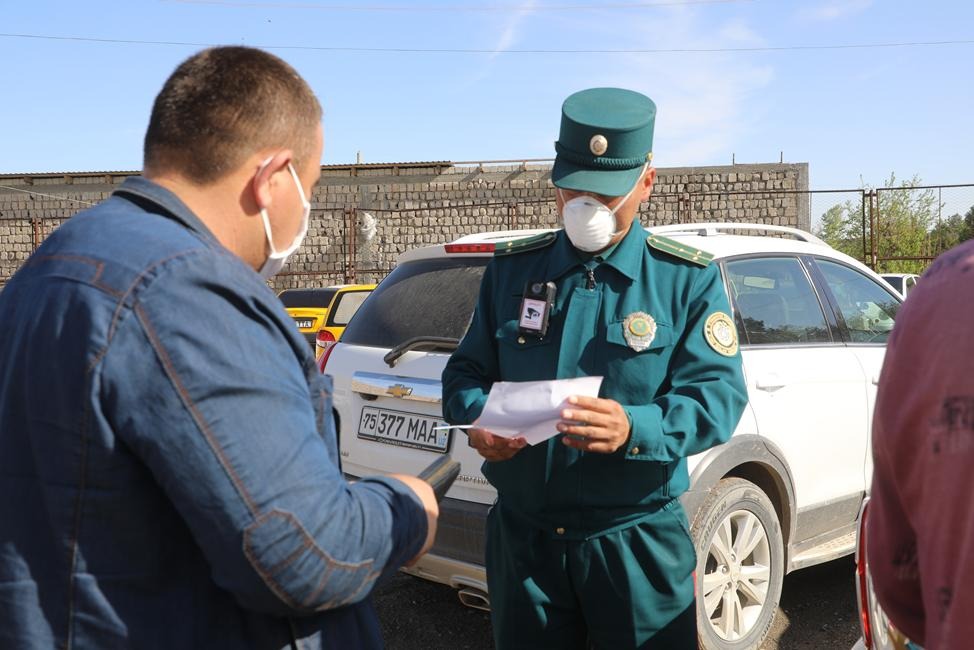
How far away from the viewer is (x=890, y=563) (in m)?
1.21

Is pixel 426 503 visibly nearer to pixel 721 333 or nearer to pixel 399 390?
pixel 721 333

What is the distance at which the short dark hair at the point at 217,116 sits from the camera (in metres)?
1.45

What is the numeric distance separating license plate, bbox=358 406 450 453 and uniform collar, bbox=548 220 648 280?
120cm

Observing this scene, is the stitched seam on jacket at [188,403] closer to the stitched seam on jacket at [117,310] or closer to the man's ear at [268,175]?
the stitched seam on jacket at [117,310]

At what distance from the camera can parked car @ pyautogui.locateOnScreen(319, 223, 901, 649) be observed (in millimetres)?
3549

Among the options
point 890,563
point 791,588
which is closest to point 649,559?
point 890,563

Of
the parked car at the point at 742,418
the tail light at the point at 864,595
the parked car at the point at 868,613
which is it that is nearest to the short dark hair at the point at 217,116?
the parked car at the point at 868,613

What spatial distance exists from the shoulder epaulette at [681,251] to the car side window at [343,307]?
8.13m

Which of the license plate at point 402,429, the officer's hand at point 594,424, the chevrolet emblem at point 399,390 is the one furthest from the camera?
the chevrolet emblem at point 399,390

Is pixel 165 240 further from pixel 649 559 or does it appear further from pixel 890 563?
pixel 649 559

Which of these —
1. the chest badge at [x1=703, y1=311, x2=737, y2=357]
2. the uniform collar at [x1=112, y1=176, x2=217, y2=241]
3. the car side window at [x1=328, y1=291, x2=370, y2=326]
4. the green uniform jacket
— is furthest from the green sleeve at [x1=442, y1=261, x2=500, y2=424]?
the car side window at [x1=328, y1=291, x2=370, y2=326]

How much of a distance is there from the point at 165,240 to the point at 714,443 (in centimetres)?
162

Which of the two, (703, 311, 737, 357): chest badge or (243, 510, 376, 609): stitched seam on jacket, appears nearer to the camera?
(243, 510, 376, 609): stitched seam on jacket

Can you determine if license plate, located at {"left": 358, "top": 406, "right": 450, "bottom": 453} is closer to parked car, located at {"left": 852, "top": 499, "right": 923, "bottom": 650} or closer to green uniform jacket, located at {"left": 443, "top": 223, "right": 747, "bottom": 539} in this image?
green uniform jacket, located at {"left": 443, "top": 223, "right": 747, "bottom": 539}
